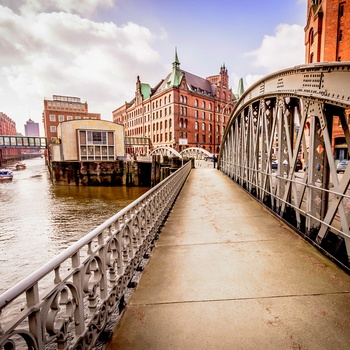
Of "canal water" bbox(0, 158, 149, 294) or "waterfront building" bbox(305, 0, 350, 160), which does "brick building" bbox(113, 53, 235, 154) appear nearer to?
"waterfront building" bbox(305, 0, 350, 160)

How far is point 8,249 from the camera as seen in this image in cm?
991

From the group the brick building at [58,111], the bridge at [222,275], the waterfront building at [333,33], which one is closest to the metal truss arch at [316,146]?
the bridge at [222,275]

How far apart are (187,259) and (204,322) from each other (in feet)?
4.70

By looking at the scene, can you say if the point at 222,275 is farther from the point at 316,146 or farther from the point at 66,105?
the point at 66,105

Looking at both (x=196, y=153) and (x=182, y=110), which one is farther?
(x=182, y=110)

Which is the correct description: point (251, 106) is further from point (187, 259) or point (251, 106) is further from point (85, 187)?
point (85, 187)

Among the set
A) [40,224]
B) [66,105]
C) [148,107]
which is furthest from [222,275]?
[66,105]

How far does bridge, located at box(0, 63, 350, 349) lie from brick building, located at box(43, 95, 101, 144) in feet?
243

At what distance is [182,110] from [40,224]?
141 feet

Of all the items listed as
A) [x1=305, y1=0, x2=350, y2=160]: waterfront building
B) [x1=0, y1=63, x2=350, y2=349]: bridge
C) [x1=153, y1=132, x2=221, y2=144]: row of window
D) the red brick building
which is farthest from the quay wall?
[x1=0, y1=63, x2=350, y2=349]: bridge

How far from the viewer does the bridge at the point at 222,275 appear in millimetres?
1924

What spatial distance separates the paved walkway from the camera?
215 centimetres

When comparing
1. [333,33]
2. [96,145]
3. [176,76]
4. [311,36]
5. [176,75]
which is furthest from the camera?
[176,75]

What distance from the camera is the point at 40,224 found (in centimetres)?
1362
